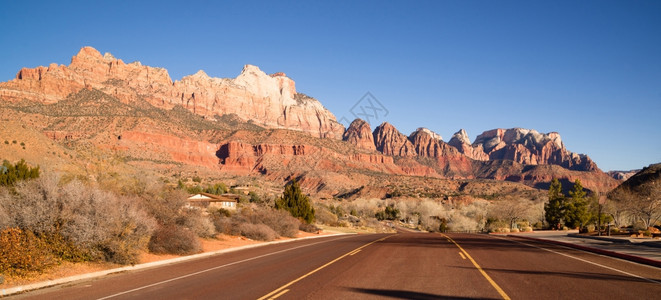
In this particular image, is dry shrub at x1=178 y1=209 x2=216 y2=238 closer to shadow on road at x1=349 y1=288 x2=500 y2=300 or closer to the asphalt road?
the asphalt road

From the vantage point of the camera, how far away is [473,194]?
122312 millimetres

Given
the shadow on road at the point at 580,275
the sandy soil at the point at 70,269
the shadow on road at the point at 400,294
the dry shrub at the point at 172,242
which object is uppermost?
the shadow on road at the point at 580,275

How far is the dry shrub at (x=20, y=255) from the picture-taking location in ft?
41.4

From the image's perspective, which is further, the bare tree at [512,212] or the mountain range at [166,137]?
the mountain range at [166,137]

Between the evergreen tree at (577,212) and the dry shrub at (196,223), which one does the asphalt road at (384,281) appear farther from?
the evergreen tree at (577,212)

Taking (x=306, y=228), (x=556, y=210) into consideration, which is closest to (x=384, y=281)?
(x=306, y=228)

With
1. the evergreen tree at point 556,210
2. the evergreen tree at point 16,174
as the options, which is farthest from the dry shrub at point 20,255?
the evergreen tree at point 556,210

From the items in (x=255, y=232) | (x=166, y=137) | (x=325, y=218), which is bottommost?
(x=325, y=218)

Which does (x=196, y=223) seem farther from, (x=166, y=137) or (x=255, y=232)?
(x=166, y=137)

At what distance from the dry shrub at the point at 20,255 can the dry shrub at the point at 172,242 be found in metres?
5.84

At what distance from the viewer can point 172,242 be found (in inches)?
780

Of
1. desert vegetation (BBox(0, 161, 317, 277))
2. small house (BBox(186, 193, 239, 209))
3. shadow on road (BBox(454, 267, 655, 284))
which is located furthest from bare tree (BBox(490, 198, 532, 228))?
desert vegetation (BBox(0, 161, 317, 277))

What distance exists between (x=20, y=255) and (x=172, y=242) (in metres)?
7.37

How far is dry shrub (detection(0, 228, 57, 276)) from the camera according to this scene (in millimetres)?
12615
